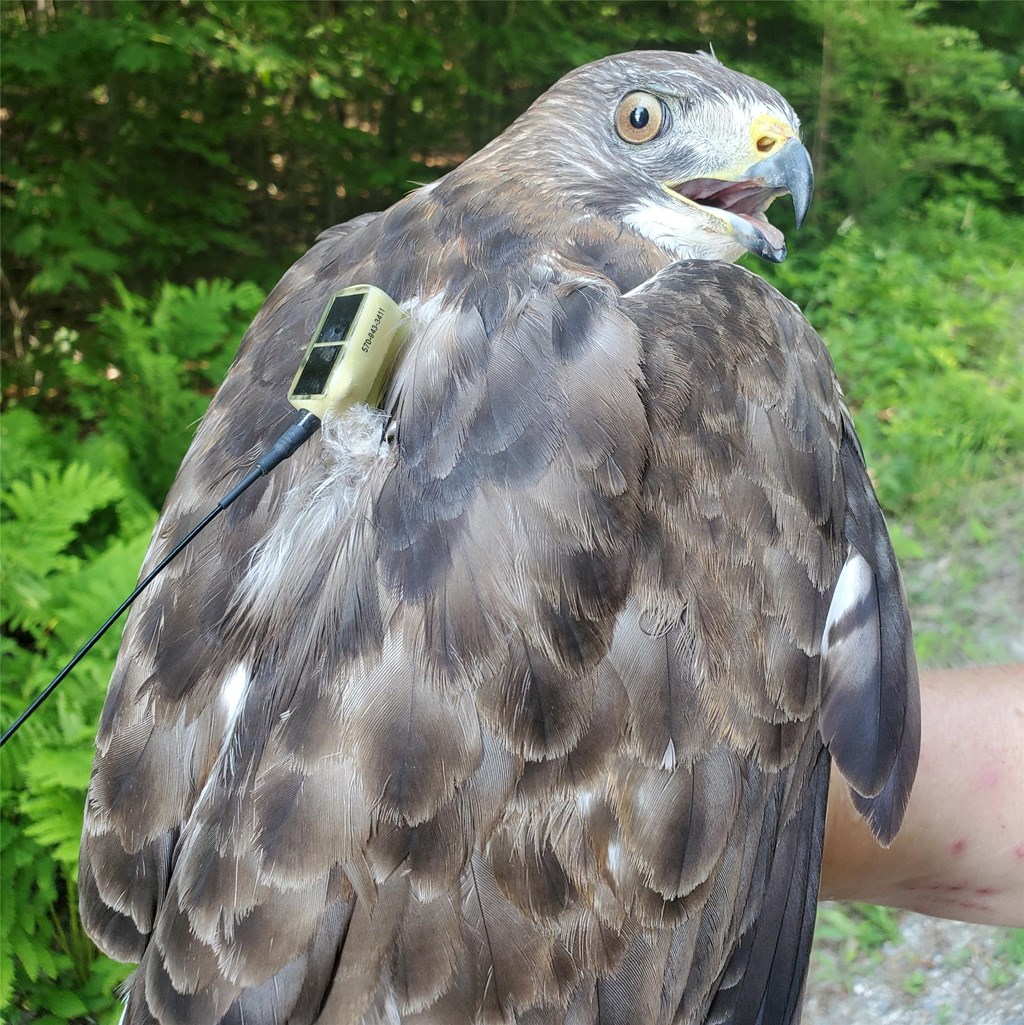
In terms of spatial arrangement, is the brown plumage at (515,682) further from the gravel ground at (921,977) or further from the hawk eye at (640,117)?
the gravel ground at (921,977)

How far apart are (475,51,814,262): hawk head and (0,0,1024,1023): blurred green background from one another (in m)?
1.89

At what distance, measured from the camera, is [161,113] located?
5676 mm

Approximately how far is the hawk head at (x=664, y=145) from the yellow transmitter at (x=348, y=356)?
0.66 m

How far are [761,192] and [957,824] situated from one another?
1551 mm

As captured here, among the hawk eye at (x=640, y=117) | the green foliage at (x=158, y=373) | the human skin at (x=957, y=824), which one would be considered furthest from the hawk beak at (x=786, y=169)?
the green foliage at (x=158, y=373)

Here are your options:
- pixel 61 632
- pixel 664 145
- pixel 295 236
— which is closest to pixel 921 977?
pixel 664 145

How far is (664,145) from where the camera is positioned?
2.17m

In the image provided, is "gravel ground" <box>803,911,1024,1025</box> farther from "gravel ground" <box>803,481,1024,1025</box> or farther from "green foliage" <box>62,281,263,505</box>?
"green foliage" <box>62,281,263,505</box>

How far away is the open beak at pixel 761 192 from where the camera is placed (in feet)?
6.62

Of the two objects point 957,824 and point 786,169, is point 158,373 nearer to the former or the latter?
point 786,169

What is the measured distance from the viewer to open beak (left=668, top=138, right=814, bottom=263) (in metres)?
2.02

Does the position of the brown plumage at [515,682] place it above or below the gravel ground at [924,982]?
above

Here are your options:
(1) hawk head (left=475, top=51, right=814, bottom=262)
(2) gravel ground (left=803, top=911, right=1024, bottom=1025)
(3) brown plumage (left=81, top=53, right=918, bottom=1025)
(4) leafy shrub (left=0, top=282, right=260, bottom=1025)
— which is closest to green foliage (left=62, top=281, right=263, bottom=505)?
(4) leafy shrub (left=0, top=282, right=260, bottom=1025)

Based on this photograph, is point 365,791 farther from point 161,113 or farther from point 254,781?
point 161,113
